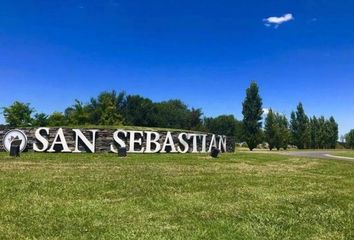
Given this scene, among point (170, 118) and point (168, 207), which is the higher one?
point (170, 118)

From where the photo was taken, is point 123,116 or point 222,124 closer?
point 123,116

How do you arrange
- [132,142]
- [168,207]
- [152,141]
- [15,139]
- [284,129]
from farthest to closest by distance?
[284,129]
[152,141]
[132,142]
[15,139]
[168,207]

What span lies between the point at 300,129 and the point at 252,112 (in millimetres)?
25001

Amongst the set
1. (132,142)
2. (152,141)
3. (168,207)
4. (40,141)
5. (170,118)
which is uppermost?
(170,118)

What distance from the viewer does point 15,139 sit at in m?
30.3

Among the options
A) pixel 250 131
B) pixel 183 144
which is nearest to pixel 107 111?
Answer: pixel 250 131

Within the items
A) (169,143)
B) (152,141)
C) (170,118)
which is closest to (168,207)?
(152,141)

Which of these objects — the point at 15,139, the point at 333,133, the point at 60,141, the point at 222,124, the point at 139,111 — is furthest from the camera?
the point at 222,124

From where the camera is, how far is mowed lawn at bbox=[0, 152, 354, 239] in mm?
8531

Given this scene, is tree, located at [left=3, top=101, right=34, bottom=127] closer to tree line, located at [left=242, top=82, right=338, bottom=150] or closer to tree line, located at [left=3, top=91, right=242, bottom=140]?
tree line, located at [left=3, top=91, right=242, bottom=140]

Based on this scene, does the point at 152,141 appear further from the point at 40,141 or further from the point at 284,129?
the point at 284,129

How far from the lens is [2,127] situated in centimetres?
3238

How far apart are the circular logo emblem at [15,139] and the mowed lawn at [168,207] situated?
13.7 meters

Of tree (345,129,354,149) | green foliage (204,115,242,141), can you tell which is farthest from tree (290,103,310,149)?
green foliage (204,115,242,141)
